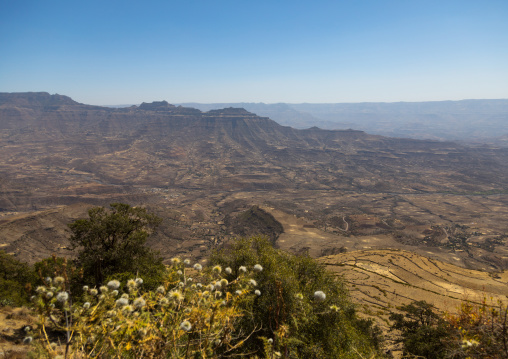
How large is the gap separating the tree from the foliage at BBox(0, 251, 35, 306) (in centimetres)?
533

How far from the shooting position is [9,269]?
104 ft

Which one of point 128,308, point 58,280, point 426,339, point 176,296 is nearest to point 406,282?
point 426,339

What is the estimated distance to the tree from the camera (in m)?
27.3

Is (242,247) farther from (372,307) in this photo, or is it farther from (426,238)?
(426,238)

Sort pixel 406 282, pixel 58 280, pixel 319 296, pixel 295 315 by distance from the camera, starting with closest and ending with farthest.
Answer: pixel 58 280 < pixel 319 296 < pixel 295 315 < pixel 406 282

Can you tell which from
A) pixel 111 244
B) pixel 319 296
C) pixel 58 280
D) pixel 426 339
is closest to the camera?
pixel 58 280

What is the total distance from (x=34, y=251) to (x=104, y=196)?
8300 centimetres

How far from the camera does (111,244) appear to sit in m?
29.8

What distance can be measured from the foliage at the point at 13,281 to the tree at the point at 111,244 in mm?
5325

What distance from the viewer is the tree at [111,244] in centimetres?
2733

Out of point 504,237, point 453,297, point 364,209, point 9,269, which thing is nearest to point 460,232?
point 504,237

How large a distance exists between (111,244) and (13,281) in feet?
35.3

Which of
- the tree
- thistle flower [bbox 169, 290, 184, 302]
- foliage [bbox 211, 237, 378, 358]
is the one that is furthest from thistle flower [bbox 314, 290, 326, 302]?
the tree

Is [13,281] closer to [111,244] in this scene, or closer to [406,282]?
[111,244]
